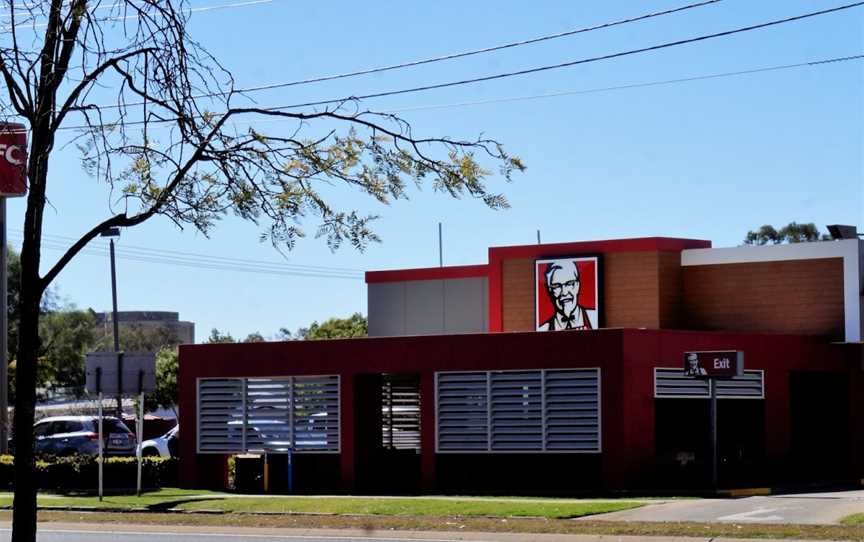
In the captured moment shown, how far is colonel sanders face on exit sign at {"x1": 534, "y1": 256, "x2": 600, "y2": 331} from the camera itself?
3525cm

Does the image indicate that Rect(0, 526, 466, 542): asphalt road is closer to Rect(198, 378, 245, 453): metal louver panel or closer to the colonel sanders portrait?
Rect(198, 378, 245, 453): metal louver panel

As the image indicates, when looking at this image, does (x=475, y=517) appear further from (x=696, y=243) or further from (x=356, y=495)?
(x=696, y=243)

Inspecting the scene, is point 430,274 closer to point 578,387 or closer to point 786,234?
point 578,387

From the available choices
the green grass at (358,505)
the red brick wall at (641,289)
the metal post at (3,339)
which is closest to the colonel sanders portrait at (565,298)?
the red brick wall at (641,289)

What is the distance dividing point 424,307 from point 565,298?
5041 mm

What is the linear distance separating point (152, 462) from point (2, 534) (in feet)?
34.9

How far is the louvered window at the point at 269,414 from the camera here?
103ft

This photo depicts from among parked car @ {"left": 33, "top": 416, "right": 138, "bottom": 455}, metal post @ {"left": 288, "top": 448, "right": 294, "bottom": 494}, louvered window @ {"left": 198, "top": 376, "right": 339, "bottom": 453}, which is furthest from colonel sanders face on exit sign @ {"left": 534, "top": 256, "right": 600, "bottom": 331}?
parked car @ {"left": 33, "top": 416, "right": 138, "bottom": 455}

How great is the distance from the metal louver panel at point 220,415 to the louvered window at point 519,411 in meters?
4.91

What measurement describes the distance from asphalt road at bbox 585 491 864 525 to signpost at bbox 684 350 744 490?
164cm

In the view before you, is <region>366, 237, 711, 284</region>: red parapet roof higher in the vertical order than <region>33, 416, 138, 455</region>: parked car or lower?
higher

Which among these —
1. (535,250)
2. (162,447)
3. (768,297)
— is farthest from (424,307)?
(162,447)

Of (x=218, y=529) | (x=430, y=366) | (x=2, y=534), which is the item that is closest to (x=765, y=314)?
(x=430, y=366)

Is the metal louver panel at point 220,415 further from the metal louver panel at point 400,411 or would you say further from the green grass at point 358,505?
the metal louver panel at point 400,411
